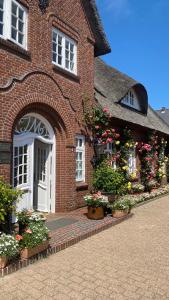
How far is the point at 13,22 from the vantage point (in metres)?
8.70

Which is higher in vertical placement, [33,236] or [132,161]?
[132,161]

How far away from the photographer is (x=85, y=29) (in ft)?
39.8

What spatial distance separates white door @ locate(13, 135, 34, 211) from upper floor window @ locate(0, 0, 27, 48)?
8.81 feet

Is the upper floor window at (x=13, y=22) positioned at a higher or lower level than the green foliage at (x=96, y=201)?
higher

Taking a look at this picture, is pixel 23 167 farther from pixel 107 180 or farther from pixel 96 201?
pixel 107 180

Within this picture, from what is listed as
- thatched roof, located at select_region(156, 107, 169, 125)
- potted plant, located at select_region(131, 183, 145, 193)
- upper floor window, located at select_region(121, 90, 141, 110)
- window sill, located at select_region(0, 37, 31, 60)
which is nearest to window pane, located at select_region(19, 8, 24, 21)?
window sill, located at select_region(0, 37, 31, 60)

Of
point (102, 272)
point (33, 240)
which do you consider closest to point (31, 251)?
point (33, 240)

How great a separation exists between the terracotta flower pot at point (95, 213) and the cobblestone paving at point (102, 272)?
4.09 feet

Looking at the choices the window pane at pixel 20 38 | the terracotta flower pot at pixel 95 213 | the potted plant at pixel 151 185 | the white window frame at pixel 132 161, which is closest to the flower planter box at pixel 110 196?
the terracotta flower pot at pixel 95 213

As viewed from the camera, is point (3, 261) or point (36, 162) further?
point (36, 162)

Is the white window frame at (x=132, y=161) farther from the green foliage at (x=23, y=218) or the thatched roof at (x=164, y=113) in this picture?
the thatched roof at (x=164, y=113)

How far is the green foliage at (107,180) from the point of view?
36.6ft

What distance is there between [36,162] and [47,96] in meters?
2.30

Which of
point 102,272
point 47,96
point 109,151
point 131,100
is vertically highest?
point 131,100
